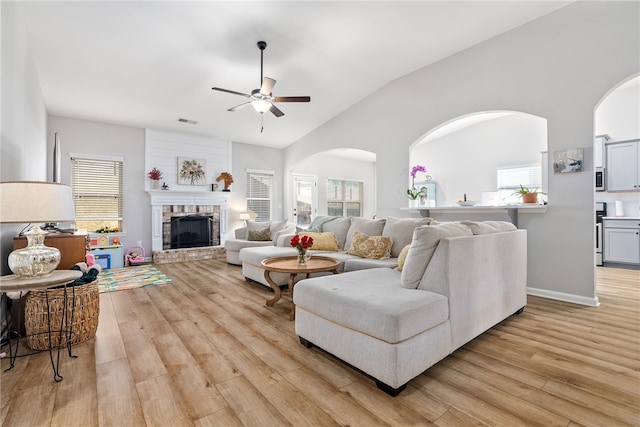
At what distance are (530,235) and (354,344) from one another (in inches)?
127

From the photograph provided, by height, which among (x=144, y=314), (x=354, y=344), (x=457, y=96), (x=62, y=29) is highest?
(x=62, y=29)

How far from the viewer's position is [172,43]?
151 inches

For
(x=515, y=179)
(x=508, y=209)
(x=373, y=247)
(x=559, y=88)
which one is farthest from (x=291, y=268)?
(x=515, y=179)

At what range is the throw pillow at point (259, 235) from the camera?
19.7ft

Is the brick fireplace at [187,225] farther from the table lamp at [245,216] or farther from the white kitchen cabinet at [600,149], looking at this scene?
the white kitchen cabinet at [600,149]

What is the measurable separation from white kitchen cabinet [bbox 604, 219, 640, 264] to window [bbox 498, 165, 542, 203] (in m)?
1.47

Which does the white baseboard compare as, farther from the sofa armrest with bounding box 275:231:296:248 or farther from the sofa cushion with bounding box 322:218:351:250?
the sofa armrest with bounding box 275:231:296:248

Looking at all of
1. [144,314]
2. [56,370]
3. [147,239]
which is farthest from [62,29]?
[147,239]

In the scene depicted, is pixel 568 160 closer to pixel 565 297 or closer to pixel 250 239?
pixel 565 297

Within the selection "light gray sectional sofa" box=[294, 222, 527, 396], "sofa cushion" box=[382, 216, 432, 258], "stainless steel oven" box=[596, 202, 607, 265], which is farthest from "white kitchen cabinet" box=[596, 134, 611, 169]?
"light gray sectional sofa" box=[294, 222, 527, 396]

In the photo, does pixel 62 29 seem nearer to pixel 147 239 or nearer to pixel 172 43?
pixel 172 43

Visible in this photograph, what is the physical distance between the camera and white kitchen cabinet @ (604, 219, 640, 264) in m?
5.24

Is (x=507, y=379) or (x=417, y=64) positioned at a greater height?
(x=417, y=64)

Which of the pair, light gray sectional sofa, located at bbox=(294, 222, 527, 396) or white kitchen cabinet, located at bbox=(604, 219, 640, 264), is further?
white kitchen cabinet, located at bbox=(604, 219, 640, 264)
